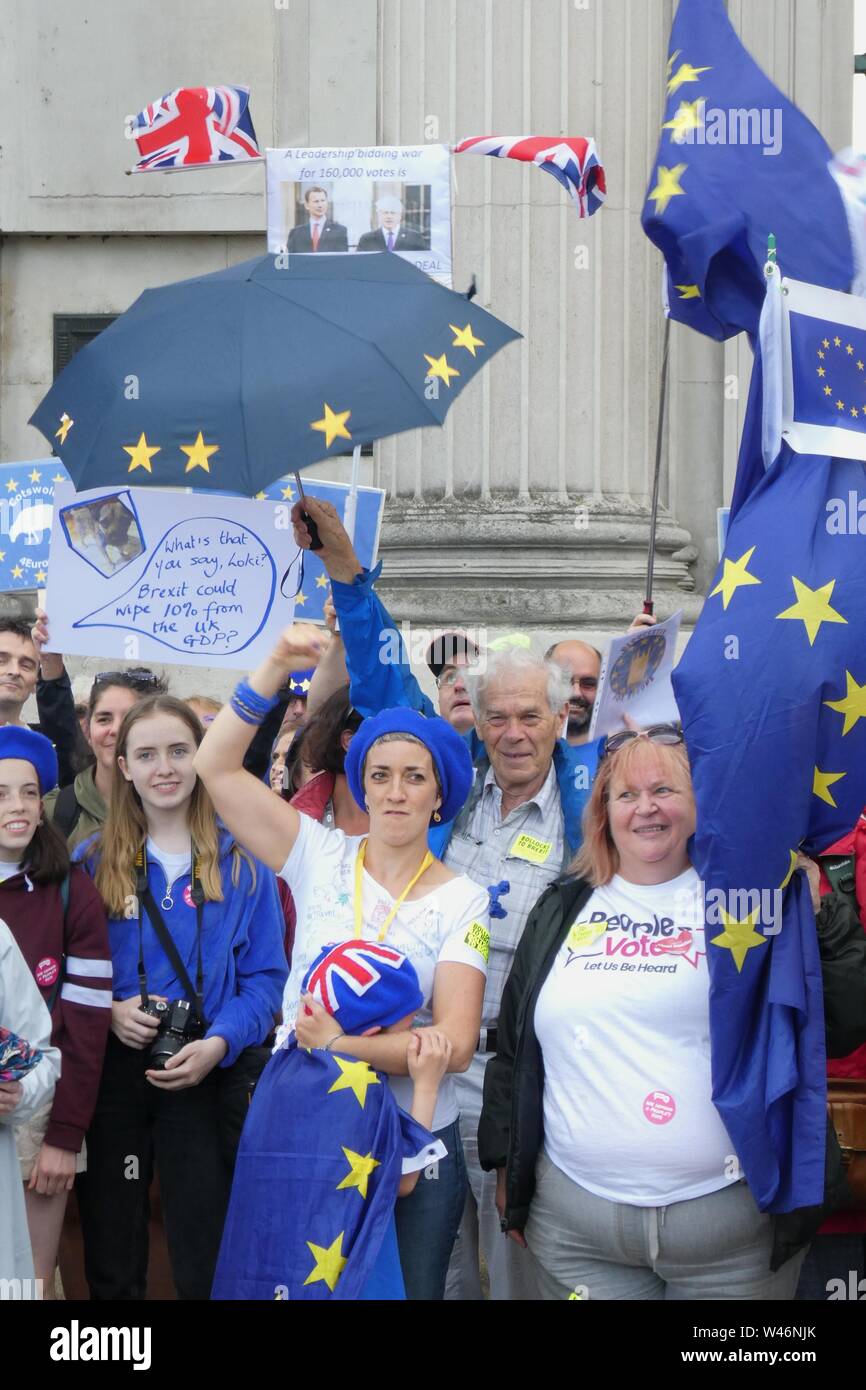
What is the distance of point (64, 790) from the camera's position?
5.62m

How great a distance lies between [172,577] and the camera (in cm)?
589

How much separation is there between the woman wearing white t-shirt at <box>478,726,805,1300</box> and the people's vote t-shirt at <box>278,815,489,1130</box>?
0.15 m

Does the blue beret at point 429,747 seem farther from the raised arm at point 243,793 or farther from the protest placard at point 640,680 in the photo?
the protest placard at point 640,680

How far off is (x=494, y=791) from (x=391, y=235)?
7.93 feet

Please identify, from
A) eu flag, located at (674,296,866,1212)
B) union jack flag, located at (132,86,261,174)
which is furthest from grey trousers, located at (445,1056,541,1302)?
union jack flag, located at (132,86,261,174)

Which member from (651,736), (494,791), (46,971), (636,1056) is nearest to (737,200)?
(651,736)

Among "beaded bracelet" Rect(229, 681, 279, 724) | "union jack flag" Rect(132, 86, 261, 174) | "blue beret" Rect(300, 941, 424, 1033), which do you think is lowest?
"blue beret" Rect(300, 941, 424, 1033)

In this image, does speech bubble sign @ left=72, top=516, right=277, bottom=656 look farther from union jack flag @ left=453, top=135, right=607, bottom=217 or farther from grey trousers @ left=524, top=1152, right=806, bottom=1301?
grey trousers @ left=524, top=1152, right=806, bottom=1301

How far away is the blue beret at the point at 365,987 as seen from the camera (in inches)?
156

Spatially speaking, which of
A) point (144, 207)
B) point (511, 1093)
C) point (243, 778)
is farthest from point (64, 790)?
point (144, 207)

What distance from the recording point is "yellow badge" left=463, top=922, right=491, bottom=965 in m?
4.18

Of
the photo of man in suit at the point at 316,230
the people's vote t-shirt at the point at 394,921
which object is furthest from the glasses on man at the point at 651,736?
the photo of man in suit at the point at 316,230

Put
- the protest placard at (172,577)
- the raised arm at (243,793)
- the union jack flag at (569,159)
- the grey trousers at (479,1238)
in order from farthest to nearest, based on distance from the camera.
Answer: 1. the union jack flag at (569,159)
2. the protest placard at (172,577)
3. the grey trousers at (479,1238)
4. the raised arm at (243,793)

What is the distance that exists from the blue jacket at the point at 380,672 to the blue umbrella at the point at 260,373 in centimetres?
64
